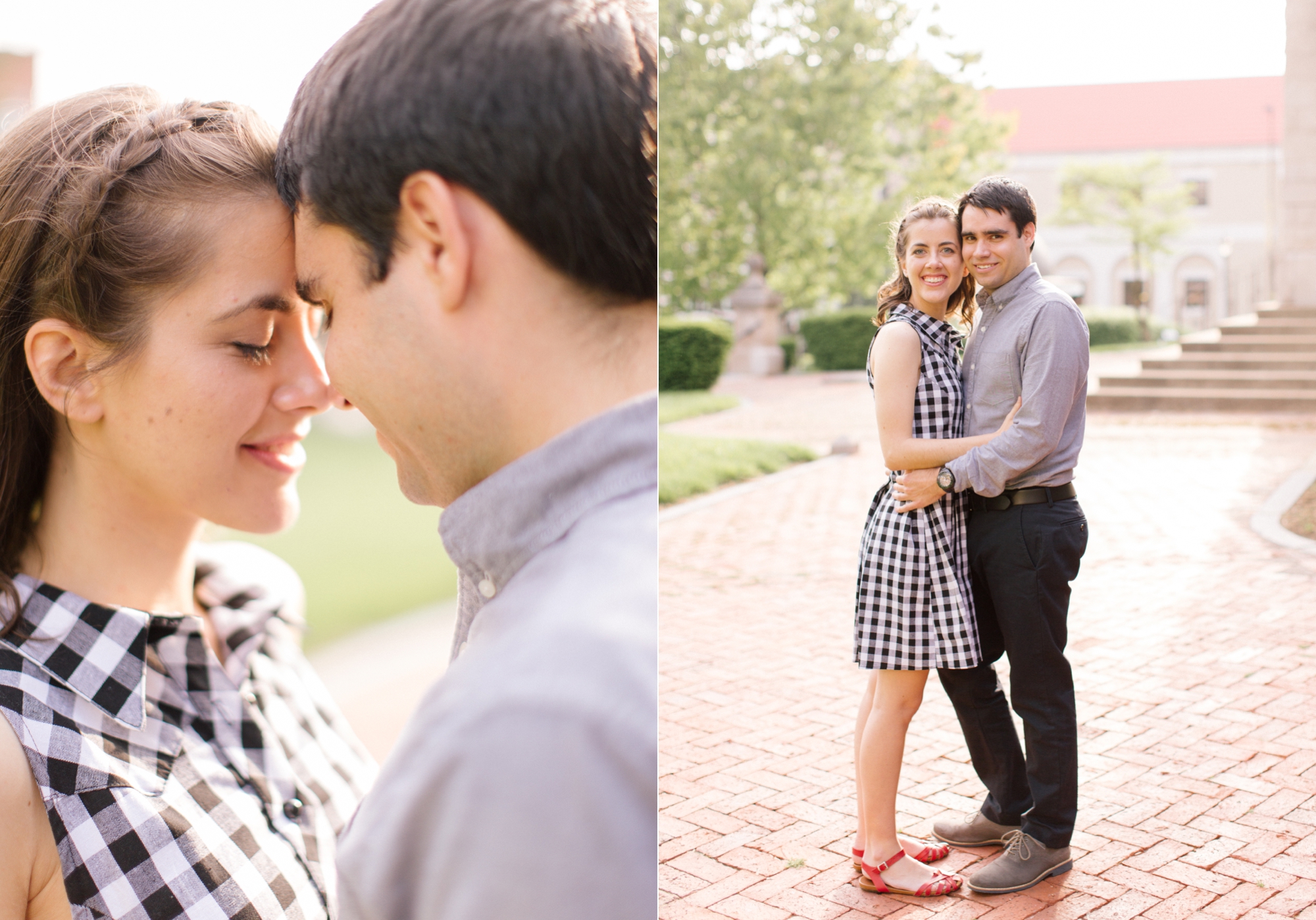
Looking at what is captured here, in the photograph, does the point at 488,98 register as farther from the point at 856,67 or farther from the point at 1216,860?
the point at 856,67

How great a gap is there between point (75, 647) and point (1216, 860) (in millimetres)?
2760

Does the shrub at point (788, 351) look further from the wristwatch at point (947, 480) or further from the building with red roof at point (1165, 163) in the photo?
the wristwatch at point (947, 480)

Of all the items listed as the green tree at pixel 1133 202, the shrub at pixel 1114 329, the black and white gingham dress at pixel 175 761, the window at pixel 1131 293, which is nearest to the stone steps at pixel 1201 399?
the black and white gingham dress at pixel 175 761

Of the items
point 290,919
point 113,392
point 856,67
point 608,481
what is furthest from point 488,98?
point 856,67

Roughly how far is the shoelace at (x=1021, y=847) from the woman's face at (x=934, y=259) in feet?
4.34

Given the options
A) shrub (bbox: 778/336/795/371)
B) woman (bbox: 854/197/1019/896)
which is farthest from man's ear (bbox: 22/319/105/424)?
shrub (bbox: 778/336/795/371)

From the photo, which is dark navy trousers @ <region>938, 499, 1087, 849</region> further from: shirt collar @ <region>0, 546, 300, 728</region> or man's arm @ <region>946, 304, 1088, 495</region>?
shirt collar @ <region>0, 546, 300, 728</region>

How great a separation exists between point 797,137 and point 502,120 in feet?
55.8

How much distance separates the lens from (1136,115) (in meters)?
28.1

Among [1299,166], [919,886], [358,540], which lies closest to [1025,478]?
[919,886]

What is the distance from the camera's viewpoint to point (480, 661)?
0.73 meters

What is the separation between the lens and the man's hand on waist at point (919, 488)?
2.49 metres

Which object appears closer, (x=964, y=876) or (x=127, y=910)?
(x=127, y=910)

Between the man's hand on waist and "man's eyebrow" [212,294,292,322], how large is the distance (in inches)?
62.4
